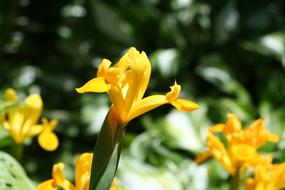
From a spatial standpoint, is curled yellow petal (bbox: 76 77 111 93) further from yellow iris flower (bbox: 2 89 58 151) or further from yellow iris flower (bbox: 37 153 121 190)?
yellow iris flower (bbox: 2 89 58 151)

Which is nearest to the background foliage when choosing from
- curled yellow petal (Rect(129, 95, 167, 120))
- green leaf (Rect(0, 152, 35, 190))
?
green leaf (Rect(0, 152, 35, 190))

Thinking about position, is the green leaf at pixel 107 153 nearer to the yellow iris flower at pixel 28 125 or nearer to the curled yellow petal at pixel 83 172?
the curled yellow petal at pixel 83 172

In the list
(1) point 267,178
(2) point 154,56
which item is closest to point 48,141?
(1) point 267,178

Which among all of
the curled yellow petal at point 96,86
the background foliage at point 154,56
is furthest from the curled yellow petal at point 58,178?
the background foliage at point 154,56

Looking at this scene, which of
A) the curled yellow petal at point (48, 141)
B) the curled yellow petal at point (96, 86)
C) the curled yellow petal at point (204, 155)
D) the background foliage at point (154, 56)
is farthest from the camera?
the background foliage at point (154, 56)

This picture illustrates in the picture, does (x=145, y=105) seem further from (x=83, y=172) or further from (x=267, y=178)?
(x=267, y=178)

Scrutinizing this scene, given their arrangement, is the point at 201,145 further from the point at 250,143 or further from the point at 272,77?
the point at 250,143
